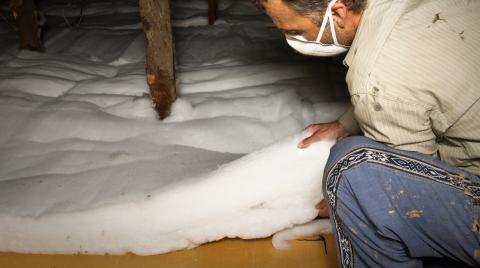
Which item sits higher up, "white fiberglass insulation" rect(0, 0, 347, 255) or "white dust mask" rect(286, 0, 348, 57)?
"white dust mask" rect(286, 0, 348, 57)

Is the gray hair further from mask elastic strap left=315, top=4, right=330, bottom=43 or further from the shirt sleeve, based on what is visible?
the shirt sleeve

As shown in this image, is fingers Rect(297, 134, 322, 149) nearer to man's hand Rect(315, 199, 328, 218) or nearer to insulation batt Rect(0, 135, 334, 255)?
insulation batt Rect(0, 135, 334, 255)

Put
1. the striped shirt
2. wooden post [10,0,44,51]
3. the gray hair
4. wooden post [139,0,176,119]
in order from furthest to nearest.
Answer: wooden post [10,0,44,51] < wooden post [139,0,176,119] < the gray hair < the striped shirt

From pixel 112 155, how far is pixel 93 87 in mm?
612

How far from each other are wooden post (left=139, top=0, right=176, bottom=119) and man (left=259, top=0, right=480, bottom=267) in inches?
24.1

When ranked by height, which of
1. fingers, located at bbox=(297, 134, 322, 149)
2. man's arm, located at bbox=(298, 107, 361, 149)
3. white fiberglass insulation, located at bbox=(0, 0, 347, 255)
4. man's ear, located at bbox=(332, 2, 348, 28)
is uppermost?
man's ear, located at bbox=(332, 2, 348, 28)

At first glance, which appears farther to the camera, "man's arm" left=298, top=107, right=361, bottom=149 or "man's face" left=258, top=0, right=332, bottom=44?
"man's arm" left=298, top=107, right=361, bottom=149

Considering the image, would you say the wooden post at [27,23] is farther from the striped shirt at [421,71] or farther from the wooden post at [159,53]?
the striped shirt at [421,71]

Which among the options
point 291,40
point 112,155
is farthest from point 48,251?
point 291,40

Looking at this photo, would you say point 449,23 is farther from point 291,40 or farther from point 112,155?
point 112,155

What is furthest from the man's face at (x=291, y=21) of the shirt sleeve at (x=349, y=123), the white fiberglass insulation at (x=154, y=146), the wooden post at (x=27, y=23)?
the wooden post at (x=27, y=23)

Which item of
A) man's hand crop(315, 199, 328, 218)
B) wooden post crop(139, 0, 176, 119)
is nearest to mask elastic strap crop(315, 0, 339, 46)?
man's hand crop(315, 199, 328, 218)

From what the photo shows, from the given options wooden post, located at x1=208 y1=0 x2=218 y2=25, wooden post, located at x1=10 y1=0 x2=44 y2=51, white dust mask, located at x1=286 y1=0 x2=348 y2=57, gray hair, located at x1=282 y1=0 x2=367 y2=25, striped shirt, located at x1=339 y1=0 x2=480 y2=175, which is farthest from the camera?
wooden post, located at x1=208 y1=0 x2=218 y2=25

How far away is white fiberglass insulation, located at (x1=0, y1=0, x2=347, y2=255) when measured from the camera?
54.0 inches
